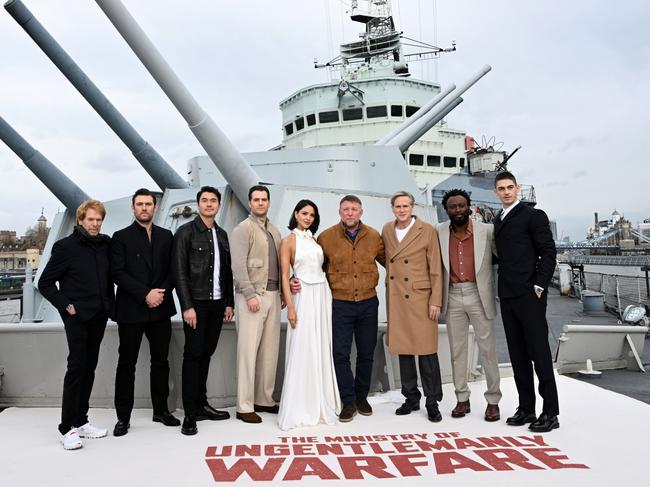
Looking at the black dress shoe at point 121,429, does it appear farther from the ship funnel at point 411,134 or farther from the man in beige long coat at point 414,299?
the ship funnel at point 411,134

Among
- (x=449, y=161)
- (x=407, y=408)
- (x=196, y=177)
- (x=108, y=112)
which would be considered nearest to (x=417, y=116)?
(x=196, y=177)

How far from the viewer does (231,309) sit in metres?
3.08

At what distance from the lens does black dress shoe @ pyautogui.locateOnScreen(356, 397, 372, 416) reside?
3.17 metres

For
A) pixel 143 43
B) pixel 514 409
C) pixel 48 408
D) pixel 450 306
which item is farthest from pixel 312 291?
pixel 143 43

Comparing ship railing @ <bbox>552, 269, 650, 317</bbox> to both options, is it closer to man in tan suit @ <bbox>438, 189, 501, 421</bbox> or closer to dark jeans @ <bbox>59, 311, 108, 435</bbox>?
man in tan suit @ <bbox>438, 189, 501, 421</bbox>

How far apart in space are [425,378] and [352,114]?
13236mm

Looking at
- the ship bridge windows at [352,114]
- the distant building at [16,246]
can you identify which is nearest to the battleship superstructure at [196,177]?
the ship bridge windows at [352,114]

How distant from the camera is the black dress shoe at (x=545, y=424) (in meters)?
2.78

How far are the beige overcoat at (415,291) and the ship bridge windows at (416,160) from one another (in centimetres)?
1398

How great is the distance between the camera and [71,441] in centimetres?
254

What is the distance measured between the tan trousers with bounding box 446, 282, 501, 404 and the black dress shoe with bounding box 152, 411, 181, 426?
5.66 ft

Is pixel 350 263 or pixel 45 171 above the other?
pixel 45 171

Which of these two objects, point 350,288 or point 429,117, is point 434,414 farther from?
point 429,117

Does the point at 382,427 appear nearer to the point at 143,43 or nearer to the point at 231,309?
the point at 231,309
